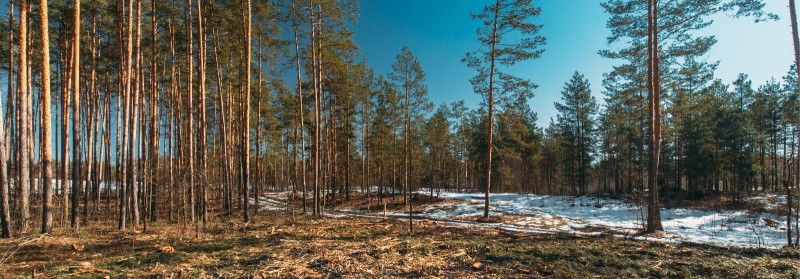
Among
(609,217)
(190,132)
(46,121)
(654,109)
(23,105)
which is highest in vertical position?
(654,109)

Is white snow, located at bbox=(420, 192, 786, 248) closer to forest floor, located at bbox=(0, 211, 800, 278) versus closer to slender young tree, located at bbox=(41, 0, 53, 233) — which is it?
forest floor, located at bbox=(0, 211, 800, 278)

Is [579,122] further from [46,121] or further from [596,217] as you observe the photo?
[46,121]

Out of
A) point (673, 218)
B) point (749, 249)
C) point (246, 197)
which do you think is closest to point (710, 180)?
point (673, 218)

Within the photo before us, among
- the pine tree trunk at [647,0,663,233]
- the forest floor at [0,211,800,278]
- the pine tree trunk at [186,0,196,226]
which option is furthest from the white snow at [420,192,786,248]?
the pine tree trunk at [186,0,196,226]

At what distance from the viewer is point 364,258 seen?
6.15 metres

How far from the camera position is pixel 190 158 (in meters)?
9.83

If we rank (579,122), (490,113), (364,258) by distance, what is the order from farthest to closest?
(579,122) < (490,113) < (364,258)

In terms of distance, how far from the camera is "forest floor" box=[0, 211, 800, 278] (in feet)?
16.7

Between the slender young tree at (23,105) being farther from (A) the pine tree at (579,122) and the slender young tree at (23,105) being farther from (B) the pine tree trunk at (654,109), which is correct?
(A) the pine tree at (579,122)

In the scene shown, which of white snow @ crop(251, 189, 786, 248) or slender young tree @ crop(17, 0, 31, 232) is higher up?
slender young tree @ crop(17, 0, 31, 232)

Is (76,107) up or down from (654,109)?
down

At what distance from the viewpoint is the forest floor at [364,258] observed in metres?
5.09

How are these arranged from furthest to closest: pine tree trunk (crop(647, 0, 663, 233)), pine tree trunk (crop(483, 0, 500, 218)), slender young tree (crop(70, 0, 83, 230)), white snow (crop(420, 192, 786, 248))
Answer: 1. pine tree trunk (crop(483, 0, 500, 218))
2. white snow (crop(420, 192, 786, 248))
3. pine tree trunk (crop(647, 0, 663, 233))
4. slender young tree (crop(70, 0, 83, 230))

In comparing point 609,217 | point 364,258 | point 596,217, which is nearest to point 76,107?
point 364,258
